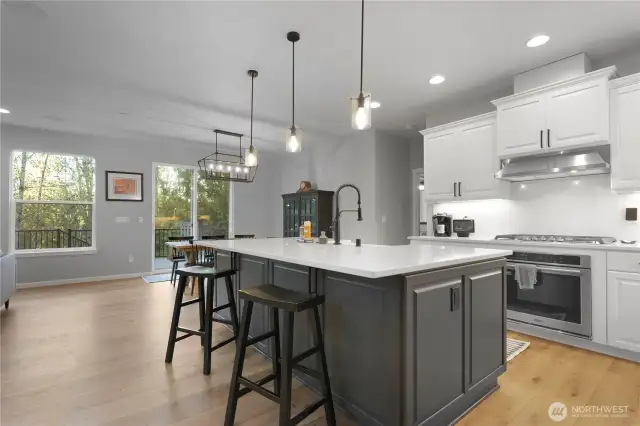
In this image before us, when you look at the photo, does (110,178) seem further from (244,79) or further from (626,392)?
(626,392)

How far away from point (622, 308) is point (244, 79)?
160 inches

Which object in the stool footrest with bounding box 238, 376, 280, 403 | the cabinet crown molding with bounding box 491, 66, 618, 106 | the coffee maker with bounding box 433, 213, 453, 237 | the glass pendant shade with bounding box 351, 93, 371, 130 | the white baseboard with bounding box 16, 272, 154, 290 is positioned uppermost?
the cabinet crown molding with bounding box 491, 66, 618, 106

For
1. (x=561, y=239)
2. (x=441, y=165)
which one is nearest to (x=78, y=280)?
(x=441, y=165)

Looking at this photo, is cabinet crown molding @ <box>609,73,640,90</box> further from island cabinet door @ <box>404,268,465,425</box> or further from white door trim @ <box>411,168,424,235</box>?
white door trim @ <box>411,168,424,235</box>

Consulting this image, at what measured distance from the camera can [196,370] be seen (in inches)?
96.6

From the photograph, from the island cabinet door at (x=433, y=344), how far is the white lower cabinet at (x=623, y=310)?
174cm

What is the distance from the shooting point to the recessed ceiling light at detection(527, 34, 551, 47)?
2752mm

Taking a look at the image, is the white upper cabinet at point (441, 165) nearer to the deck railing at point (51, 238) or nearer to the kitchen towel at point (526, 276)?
the kitchen towel at point (526, 276)

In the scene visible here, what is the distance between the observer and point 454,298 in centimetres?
179

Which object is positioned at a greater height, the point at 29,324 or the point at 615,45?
the point at 615,45

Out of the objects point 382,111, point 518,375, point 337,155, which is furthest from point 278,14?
point 337,155

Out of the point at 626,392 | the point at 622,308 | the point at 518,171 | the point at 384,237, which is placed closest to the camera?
the point at 626,392

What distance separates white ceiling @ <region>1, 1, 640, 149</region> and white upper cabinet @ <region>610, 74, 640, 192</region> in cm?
45

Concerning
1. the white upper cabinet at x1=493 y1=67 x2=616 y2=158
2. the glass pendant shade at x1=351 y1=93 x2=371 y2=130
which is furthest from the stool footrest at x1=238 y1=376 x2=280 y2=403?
the white upper cabinet at x1=493 y1=67 x2=616 y2=158
